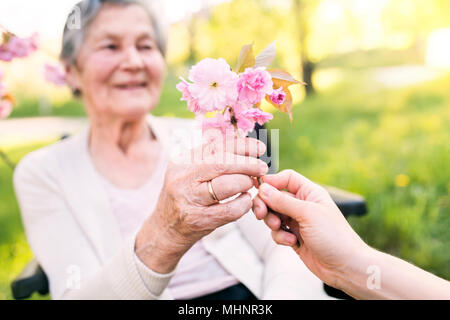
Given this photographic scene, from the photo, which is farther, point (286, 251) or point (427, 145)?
point (427, 145)

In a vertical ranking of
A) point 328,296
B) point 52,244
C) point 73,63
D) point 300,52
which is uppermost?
point 300,52

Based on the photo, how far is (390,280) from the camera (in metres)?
0.88

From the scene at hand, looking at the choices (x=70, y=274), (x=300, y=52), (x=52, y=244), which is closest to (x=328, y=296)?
(x=70, y=274)

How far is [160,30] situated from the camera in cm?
191

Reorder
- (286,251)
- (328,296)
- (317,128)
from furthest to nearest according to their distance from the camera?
(317,128), (286,251), (328,296)

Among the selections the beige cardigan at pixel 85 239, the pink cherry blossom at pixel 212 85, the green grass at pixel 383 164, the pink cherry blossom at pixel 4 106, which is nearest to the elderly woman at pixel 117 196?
the beige cardigan at pixel 85 239

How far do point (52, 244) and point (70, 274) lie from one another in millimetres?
168

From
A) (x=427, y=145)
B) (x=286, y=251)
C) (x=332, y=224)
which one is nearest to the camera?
(x=332, y=224)

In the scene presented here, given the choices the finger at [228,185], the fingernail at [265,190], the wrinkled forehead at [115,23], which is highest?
the wrinkled forehead at [115,23]

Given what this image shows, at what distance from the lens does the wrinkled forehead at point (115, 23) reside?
5.62ft

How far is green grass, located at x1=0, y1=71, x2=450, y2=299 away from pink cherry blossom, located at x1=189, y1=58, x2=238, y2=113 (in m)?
2.12

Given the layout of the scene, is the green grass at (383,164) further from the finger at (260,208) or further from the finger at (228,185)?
the finger at (228,185)

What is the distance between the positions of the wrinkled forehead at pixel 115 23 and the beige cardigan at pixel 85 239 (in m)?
0.55

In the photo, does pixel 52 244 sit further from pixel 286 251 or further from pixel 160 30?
pixel 160 30
